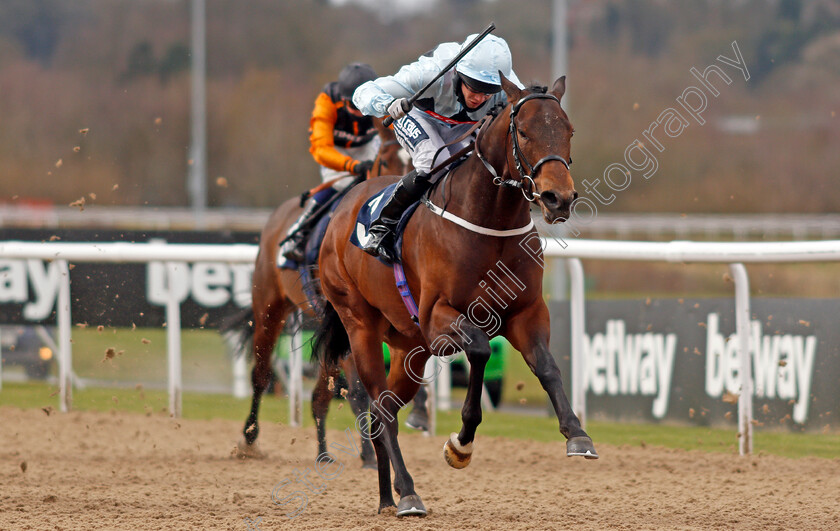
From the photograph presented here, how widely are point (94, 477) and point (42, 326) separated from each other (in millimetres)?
3338

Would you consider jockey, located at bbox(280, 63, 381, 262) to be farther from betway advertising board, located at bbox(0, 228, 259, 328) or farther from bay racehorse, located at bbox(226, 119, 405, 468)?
betway advertising board, located at bbox(0, 228, 259, 328)

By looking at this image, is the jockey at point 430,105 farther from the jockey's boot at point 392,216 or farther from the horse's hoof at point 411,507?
the horse's hoof at point 411,507

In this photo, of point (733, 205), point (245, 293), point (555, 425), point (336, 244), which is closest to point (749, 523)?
point (336, 244)

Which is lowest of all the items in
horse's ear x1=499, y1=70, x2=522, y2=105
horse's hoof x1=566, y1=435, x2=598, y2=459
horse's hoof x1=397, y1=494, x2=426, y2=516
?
horse's hoof x1=397, y1=494, x2=426, y2=516

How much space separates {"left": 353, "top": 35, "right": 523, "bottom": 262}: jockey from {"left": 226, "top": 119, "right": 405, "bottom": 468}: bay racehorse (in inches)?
52.2

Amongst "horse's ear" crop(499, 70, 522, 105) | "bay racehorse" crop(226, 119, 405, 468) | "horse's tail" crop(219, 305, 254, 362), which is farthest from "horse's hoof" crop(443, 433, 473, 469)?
"horse's tail" crop(219, 305, 254, 362)

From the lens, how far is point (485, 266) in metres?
Answer: 3.95

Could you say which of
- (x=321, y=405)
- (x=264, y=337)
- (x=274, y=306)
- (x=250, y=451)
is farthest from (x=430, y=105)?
(x=250, y=451)

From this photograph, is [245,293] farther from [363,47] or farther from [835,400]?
[363,47]

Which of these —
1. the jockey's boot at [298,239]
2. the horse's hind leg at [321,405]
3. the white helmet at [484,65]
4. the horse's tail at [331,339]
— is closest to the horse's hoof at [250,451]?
the horse's hind leg at [321,405]

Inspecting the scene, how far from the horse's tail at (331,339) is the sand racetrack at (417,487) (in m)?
0.53

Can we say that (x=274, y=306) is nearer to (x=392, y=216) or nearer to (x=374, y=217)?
(x=374, y=217)

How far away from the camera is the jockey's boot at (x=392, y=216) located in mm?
4344

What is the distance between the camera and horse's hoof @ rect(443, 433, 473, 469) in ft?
13.2
